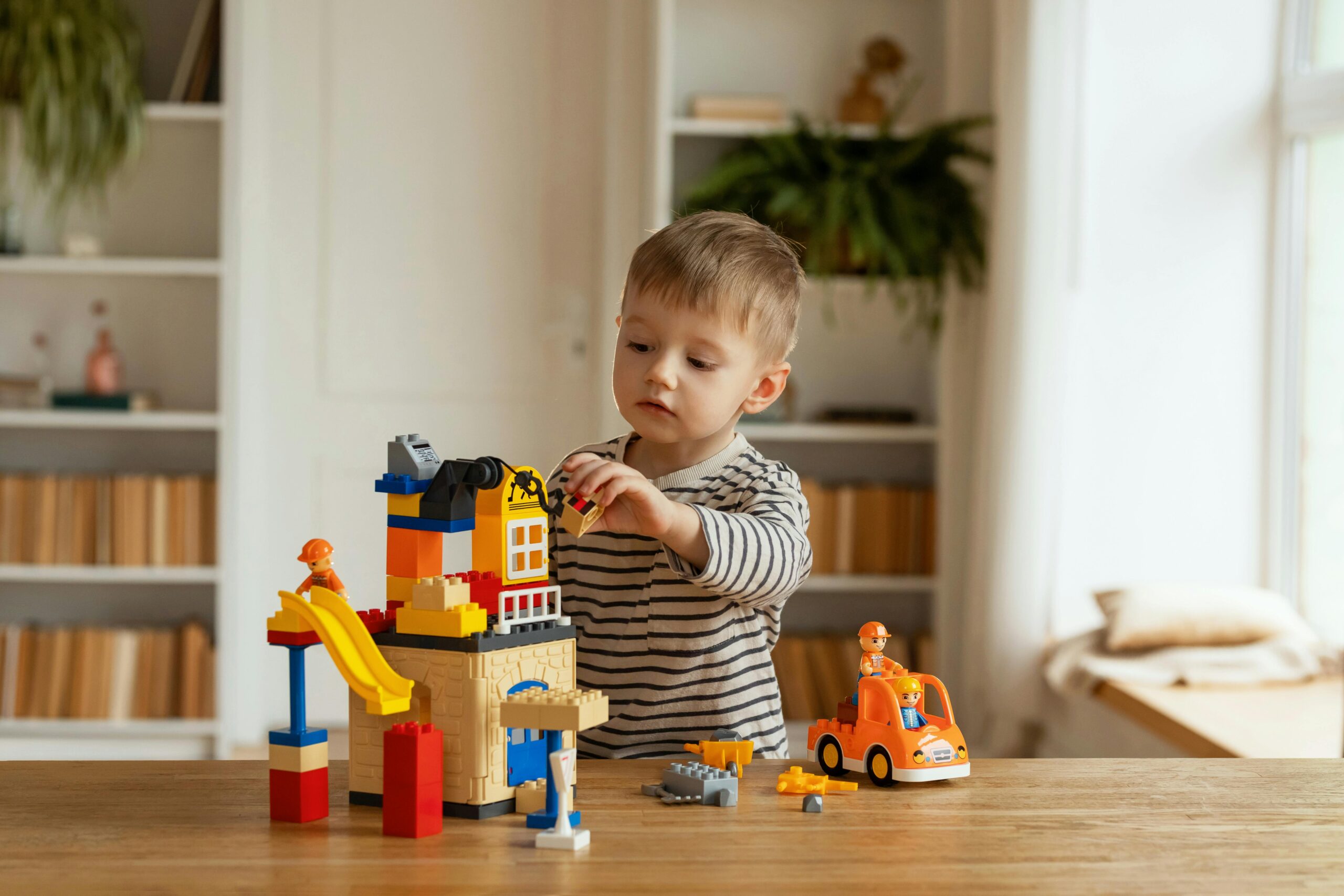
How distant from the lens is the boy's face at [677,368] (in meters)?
1.17

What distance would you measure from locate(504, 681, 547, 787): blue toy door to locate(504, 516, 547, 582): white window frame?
0.27ft

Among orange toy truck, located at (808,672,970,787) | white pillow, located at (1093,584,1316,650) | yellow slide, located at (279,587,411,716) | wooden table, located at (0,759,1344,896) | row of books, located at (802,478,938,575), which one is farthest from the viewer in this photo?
row of books, located at (802,478,938,575)

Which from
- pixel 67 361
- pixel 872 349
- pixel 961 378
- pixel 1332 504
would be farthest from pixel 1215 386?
pixel 67 361

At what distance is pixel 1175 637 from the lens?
9.73 ft

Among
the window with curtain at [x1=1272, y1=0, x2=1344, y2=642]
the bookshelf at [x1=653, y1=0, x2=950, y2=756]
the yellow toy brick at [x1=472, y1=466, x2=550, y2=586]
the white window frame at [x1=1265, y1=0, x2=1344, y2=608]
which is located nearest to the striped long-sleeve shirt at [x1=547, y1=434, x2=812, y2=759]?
the yellow toy brick at [x1=472, y1=466, x2=550, y2=586]

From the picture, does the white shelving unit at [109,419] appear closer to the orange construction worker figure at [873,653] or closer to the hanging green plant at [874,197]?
the hanging green plant at [874,197]

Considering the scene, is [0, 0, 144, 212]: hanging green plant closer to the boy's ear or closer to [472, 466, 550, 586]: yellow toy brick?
the boy's ear

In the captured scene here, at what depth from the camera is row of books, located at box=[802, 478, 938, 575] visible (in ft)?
11.5

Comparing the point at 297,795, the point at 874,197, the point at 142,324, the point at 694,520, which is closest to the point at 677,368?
the point at 694,520

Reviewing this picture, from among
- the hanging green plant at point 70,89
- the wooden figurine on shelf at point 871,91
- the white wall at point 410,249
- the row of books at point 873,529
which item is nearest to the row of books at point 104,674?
the white wall at point 410,249

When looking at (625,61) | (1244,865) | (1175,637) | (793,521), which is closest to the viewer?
(1244,865)

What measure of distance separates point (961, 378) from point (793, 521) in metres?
2.46

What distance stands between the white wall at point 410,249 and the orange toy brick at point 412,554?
8.96 feet

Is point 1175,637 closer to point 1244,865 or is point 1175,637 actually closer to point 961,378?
point 961,378
